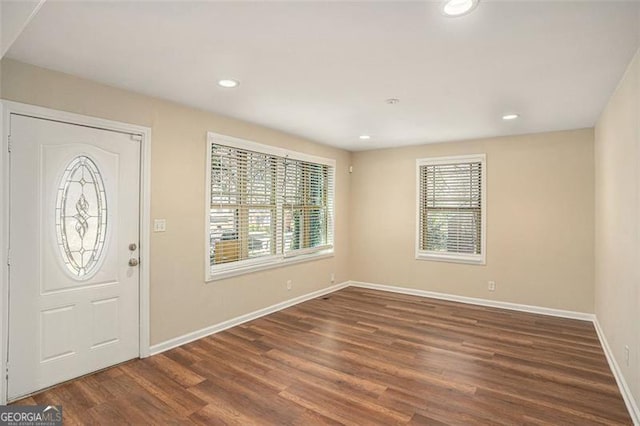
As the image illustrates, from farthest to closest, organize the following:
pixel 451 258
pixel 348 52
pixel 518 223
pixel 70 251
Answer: pixel 451 258
pixel 518 223
pixel 70 251
pixel 348 52

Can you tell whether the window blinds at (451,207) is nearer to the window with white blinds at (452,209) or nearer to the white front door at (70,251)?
the window with white blinds at (452,209)

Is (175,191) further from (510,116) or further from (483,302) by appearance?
(483,302)

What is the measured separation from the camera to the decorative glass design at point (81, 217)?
2.80 meters

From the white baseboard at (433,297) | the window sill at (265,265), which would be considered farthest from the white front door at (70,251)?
the window sill at (265,265)

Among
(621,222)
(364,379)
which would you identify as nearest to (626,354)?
(621,222)

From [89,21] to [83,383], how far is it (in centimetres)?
271

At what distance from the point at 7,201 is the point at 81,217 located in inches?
19.6

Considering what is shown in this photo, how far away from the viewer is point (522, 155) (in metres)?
4.91

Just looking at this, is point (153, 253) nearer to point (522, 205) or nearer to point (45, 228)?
point (45, 228)

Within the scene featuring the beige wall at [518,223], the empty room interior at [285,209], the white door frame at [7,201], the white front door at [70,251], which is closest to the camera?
the empty room interior at [285,209]

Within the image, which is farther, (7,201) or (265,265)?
(265,265)

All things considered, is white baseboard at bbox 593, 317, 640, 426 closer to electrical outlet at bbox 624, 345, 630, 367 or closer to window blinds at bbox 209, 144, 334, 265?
electrical outlet at bbox 624, 345, 630, 367

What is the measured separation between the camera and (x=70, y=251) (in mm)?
2838

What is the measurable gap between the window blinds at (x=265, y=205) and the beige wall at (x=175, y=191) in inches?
9.8
